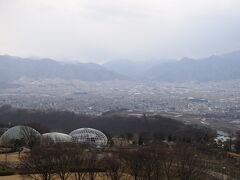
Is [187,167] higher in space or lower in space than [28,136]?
higher

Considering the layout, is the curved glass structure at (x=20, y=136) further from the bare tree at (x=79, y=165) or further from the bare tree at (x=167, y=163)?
the bare tree at (x=167, y=163)

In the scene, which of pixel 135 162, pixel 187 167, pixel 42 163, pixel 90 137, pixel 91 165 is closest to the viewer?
pixel 42 163

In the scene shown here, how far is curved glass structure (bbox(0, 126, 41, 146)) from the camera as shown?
48.7 m

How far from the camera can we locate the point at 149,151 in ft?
99.3

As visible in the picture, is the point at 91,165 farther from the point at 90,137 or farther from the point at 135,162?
the point at 90,137

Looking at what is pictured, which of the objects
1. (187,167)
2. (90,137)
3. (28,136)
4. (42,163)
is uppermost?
(42,163)

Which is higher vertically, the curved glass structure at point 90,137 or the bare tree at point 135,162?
the bare tree at point 135,162

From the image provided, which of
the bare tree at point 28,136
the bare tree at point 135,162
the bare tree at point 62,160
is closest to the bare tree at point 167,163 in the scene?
the bare tree at point 135,162

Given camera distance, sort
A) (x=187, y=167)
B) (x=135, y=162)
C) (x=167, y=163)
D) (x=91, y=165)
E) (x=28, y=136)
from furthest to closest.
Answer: (x=28, y=136) < (x=167, y=163) < (x=187, y=167) < (x=91, y=165) < (x=135, y=162)

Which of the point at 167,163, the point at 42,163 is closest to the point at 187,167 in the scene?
the point at 167,163

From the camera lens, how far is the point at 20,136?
164 ft

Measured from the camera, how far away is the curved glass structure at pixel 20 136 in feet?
160

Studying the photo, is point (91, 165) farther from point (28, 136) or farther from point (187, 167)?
point (28, 136)

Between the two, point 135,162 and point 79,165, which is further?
point 79,165
